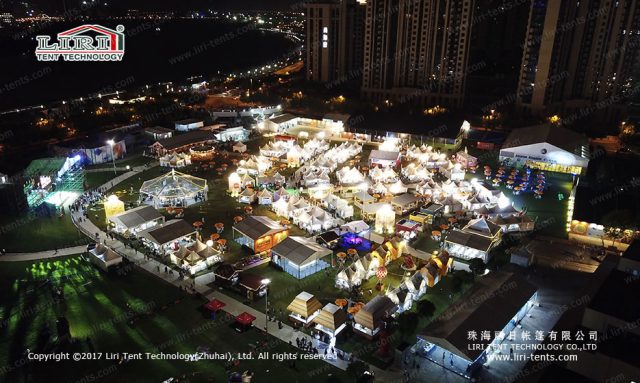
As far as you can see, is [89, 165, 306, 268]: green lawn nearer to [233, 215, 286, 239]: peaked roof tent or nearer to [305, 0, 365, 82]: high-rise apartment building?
[233, 215, 286, 239]: peaked roof tent

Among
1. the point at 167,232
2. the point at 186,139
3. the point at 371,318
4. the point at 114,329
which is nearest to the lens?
the point at 371,318

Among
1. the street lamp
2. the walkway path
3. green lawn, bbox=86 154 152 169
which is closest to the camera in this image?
the walkway path

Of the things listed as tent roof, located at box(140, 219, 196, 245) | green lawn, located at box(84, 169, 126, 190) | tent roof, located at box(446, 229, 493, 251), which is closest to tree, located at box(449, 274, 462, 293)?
tent roof, located at box(446, 229, 493, 251)

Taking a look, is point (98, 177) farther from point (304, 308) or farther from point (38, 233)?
point (304, 308)

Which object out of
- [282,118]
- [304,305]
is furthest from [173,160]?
[304,305]

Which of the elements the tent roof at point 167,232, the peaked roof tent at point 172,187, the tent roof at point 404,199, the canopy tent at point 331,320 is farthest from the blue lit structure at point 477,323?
the peaked roof tent at point 172,187

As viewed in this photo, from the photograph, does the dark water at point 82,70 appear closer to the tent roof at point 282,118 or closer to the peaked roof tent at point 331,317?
the tent roof at point 282,118

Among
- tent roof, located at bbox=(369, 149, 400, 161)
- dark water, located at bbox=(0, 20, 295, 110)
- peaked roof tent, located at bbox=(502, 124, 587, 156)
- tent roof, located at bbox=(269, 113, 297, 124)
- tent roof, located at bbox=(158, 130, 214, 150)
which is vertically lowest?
dark water, located at bbox=(0, 20, 295, 110)
